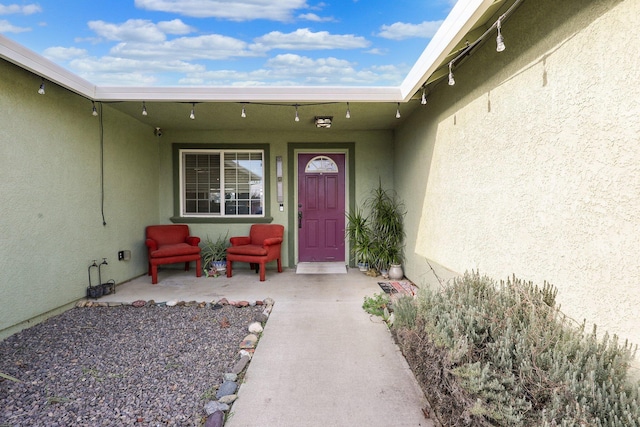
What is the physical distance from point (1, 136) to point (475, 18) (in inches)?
158

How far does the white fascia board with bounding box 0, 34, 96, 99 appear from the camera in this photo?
8.04 feet

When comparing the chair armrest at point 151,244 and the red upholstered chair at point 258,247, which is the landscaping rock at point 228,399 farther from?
the chair armrest at point 151,244

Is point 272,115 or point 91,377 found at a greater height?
point 272,115

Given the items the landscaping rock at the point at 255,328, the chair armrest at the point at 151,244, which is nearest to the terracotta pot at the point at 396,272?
the landscaping rock at the point at 255,328

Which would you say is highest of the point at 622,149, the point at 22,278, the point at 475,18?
the point at 475,18

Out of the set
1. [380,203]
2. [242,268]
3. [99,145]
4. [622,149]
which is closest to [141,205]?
[99,145]

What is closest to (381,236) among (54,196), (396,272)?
(396,272)

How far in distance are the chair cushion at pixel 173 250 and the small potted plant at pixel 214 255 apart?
422 mm

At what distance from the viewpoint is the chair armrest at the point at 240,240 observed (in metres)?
4.79

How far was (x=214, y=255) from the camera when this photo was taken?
16.4ft

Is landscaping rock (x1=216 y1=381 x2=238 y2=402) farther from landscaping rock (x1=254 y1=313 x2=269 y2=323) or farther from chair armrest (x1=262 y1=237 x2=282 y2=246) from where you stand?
chair armrest (x1=262 y1=237 x2=282 y2=246)

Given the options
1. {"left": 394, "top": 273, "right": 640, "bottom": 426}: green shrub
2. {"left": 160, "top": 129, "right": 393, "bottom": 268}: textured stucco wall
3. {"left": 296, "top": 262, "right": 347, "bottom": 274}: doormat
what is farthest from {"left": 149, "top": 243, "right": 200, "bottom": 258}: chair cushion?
{"left": 394, "top": 273, "right": 640, "bottom": 426}: green shrub

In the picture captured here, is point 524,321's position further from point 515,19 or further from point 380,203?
point 380,203

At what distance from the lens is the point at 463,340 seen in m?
1.43
